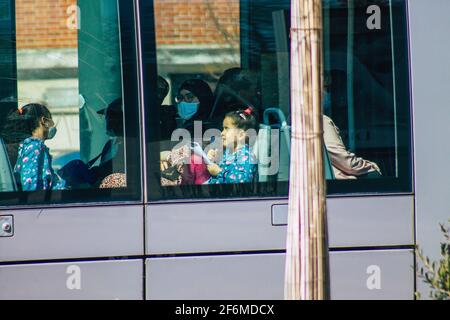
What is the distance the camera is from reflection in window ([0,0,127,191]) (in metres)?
5.76

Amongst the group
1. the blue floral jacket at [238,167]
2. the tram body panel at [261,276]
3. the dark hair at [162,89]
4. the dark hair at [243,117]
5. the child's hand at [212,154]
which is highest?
the dark hair at [162,89]

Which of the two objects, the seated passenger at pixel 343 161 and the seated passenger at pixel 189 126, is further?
the seated passenger at pixel 343 161

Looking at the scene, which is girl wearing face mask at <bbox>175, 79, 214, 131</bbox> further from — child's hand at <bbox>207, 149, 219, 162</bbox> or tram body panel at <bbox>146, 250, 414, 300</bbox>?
tram body panel at <bbox>146, 250, 414, 300</bbox>

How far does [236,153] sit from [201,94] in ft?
1.62

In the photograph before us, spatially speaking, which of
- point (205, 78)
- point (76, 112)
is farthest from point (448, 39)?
point (76, 112)

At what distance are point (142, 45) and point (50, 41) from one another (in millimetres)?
643

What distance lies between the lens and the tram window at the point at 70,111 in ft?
18.9

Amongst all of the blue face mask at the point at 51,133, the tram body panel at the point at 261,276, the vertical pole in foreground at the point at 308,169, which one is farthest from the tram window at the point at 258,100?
the vertical pole in foreground at the point at 308,169

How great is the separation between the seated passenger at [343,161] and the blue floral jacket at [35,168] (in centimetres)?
194

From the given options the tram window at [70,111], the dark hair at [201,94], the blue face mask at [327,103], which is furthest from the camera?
the blue face mask at [327,103]

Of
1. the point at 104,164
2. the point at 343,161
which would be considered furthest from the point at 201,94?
the point at 343,161

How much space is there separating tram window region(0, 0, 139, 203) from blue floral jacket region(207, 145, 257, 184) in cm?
63

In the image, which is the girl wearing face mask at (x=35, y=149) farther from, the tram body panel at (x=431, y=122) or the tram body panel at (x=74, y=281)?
the tram body panel at (x=431, y=122)

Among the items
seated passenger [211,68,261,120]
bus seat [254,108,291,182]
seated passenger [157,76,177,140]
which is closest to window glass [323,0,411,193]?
bus seat [254,108,291,182]
